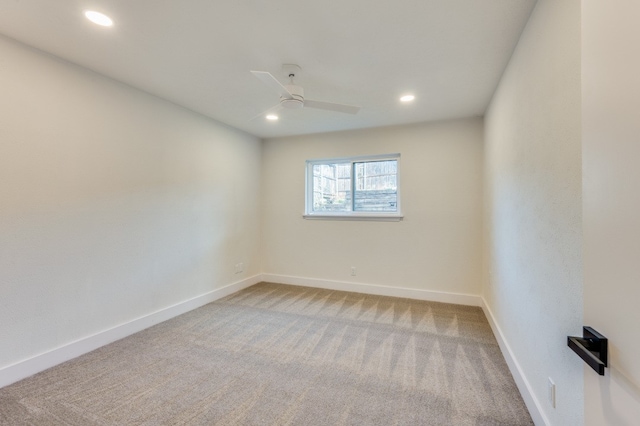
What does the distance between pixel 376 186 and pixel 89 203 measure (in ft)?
11.1

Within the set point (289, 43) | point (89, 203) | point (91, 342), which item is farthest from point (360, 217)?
point (91, 342)

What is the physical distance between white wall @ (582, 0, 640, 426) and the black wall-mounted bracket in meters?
0.02

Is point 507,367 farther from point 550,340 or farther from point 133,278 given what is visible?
point 133,278

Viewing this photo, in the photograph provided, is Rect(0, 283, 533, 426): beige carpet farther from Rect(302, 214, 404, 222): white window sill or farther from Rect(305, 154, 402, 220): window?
Rect(305, 154, 402, 220): window

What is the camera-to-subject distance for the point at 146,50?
6.77 feet

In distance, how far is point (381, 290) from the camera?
155 inches

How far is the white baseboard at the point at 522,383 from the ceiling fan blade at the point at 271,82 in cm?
258

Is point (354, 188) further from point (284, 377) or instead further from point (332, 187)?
point (284, 377)

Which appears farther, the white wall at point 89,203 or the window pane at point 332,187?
the window pane at point 332,187

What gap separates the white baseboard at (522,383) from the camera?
150cm

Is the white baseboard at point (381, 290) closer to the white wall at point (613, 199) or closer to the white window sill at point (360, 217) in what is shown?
the white window sill at point (360, 217)

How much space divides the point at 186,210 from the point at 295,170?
181 cm

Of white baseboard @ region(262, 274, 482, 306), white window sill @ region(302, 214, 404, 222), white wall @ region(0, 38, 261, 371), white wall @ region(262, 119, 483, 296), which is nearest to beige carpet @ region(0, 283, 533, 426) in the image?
white wall @ region(0, 38, 261, 371)

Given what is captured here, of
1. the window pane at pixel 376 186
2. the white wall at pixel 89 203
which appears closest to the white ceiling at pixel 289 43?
the white wall at pixel 89 203
